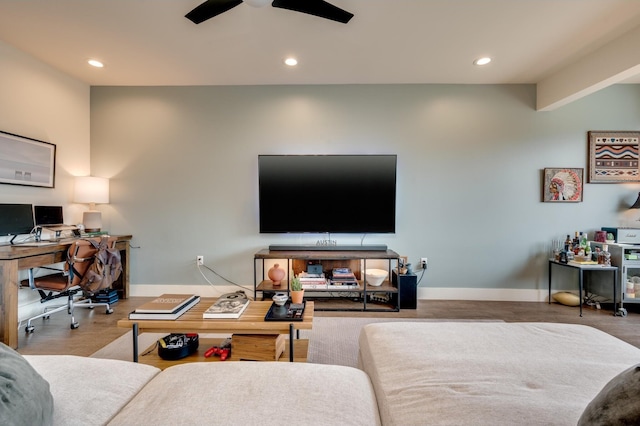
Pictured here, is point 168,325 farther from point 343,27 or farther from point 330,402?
point 343,27

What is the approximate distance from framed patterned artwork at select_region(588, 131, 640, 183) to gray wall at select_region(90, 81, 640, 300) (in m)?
0.09

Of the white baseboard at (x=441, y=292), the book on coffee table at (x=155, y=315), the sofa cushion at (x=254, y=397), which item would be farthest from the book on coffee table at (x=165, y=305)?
the white baseboard at (x=441, y=292)

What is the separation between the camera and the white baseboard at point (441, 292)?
340 cm

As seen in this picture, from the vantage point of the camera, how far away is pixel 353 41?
2.54 meters

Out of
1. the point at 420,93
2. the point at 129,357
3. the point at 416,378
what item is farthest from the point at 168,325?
the point at 420,93

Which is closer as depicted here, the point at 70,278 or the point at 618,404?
the point at 618,404

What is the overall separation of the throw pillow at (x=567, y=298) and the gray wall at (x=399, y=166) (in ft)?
0.51

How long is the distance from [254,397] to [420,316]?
8.00 feet

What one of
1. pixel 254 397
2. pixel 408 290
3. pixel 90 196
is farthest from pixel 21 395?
pixel 90 196

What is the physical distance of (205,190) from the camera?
350 centimetres

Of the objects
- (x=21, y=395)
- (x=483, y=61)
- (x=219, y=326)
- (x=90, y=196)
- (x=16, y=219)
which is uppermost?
(x=483, y=61)

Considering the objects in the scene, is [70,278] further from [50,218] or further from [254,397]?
[254,397]

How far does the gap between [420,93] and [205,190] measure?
2844 millimetres

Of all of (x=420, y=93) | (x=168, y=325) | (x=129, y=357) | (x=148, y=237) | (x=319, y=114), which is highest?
(x=420, y=93)
